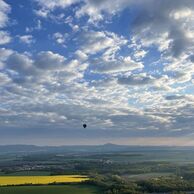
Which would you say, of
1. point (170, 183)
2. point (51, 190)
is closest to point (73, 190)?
point (51, 190)

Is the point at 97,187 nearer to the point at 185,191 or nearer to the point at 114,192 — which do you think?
the point at 114,192

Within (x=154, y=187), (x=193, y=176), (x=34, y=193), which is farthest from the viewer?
(x=193, y=176)

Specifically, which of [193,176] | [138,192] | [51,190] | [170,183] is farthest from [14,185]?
[193,176]

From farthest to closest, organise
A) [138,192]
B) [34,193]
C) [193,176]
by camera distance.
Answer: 1. [193,176]
2. [138,192]
3. [34,193]

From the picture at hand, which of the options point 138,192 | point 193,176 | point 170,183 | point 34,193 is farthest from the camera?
point 193,176

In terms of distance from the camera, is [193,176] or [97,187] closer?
[97,187]

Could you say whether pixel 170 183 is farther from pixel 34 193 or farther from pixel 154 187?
pixel 34 193
